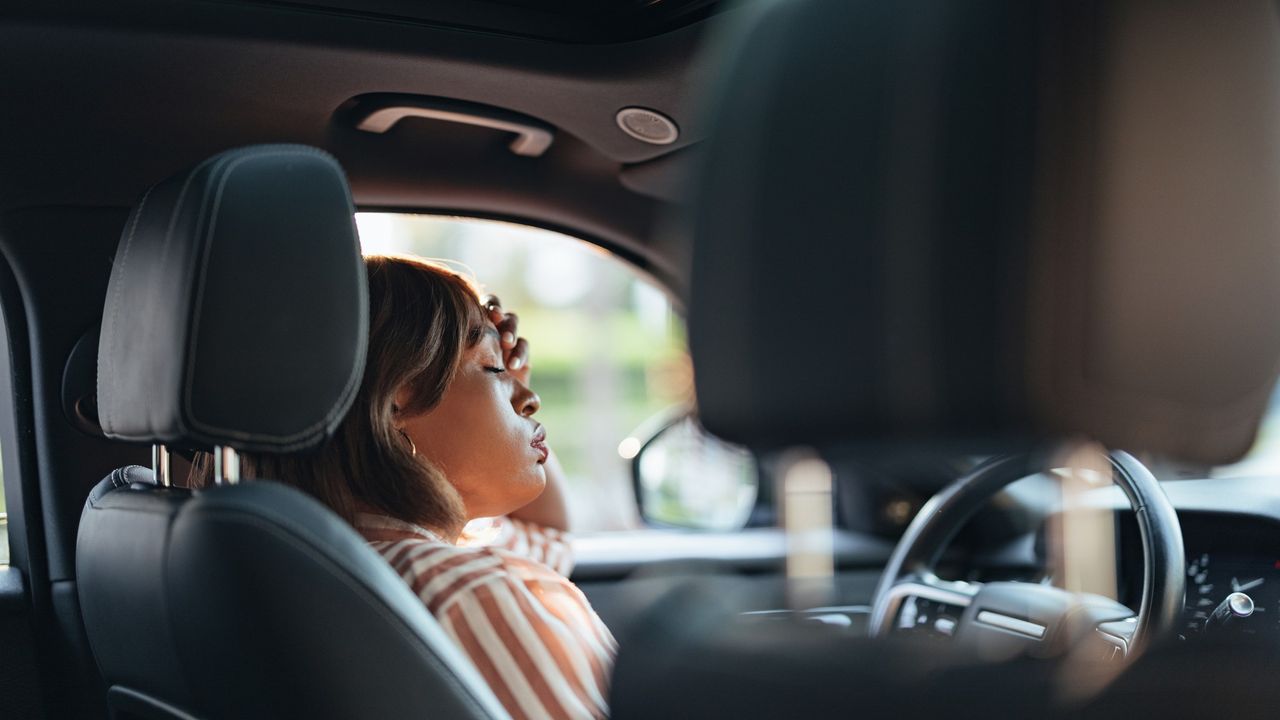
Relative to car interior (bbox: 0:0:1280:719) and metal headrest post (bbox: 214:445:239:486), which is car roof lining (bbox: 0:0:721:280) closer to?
car interior (bbox: 0:0:1280:719)

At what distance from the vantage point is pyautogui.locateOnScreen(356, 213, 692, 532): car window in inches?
117

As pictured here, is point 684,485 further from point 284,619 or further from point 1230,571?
point 284,619

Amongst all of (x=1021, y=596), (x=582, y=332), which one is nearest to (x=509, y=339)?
(x=1021, y=596)

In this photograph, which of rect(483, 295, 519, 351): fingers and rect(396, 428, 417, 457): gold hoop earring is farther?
rect(483, 295, 519, 351): fingers

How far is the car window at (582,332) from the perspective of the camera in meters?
2.97

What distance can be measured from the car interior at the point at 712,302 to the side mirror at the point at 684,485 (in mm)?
746

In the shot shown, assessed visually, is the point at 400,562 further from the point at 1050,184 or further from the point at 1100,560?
the point at 1100,560

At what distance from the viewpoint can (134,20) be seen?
209cm

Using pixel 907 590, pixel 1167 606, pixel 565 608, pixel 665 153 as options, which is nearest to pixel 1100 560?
pixel 907 590

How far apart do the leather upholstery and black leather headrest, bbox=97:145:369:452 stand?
9 centimetres

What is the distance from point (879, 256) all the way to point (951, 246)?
49 millimetres

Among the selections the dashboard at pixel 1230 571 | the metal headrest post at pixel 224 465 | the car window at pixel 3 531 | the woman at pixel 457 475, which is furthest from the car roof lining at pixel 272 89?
the dashboard at pixel 1230 571

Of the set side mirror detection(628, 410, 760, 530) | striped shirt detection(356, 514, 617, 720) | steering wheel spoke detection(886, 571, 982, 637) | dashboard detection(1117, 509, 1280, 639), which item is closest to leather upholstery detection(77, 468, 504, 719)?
striped shirt detection(356, 514, 617, 720)

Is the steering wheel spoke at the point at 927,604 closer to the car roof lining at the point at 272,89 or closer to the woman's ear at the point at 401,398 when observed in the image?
the car roof lining at the point at 272,89
